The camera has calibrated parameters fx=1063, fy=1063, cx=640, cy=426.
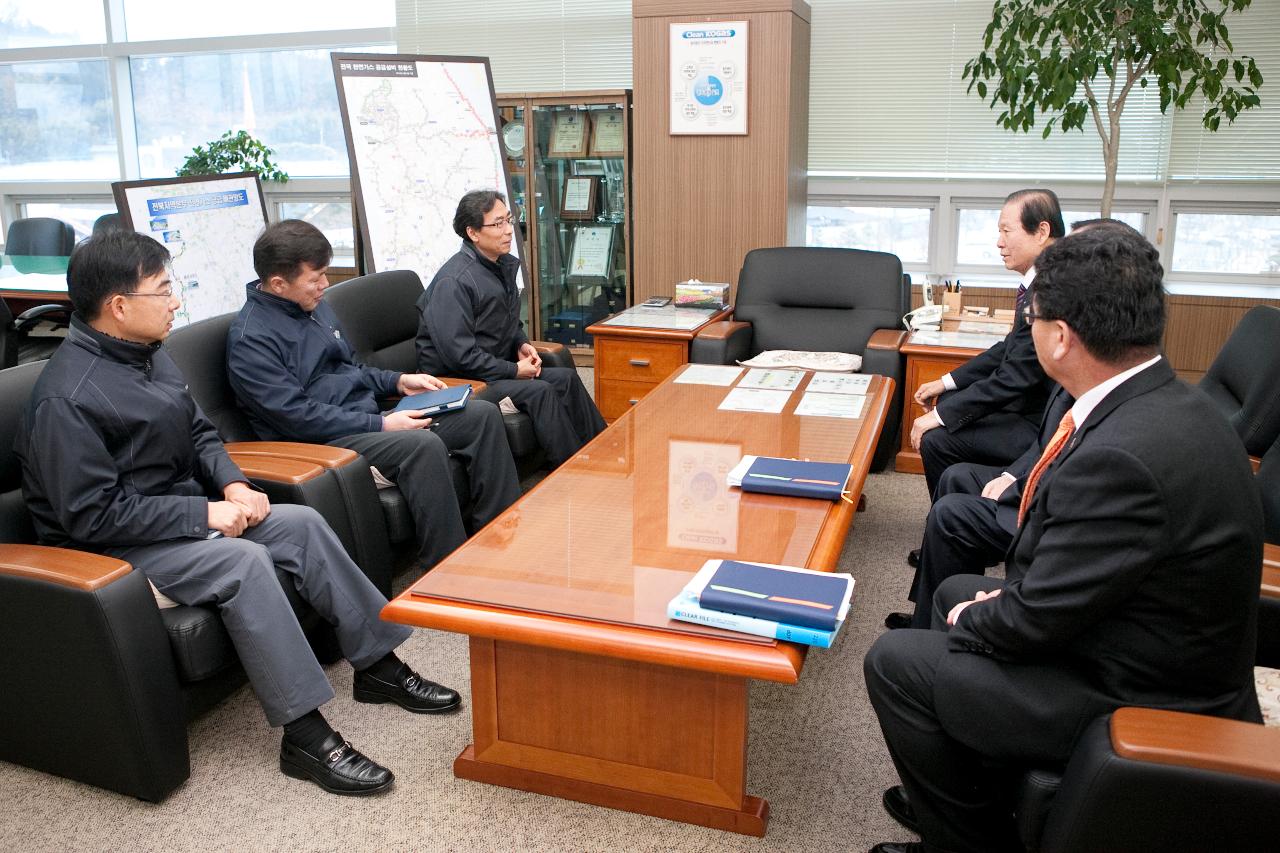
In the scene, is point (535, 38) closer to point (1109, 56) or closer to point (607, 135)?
point (607, 135)

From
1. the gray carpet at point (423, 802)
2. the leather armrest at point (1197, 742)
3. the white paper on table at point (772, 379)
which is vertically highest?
the white paper on table at point (772, 379)

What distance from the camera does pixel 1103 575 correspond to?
151 cm

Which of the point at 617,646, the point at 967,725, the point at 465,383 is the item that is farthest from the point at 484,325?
the point at 967,725

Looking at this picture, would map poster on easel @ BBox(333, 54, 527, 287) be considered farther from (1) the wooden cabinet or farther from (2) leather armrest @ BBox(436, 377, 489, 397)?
(1) the wooden cabinet

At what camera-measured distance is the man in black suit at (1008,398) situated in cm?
315

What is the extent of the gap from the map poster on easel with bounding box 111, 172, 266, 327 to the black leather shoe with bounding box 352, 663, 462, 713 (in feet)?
4.94

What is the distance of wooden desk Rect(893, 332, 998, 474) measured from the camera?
4.03 metres

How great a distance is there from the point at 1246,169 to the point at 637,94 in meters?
3.02

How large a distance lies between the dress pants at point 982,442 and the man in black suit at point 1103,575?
1.45 meters

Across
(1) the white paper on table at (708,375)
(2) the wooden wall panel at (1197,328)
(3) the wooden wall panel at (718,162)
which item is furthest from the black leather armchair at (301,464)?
(2) the wooden wall panel at (1197,328)

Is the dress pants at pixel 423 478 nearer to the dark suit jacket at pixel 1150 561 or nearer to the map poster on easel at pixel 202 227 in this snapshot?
the map poster on easel at pixel 202 227

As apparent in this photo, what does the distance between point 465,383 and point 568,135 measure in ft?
8.68

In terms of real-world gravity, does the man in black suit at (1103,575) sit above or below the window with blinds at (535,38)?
below

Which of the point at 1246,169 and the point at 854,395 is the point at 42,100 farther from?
the point at 1246,169
